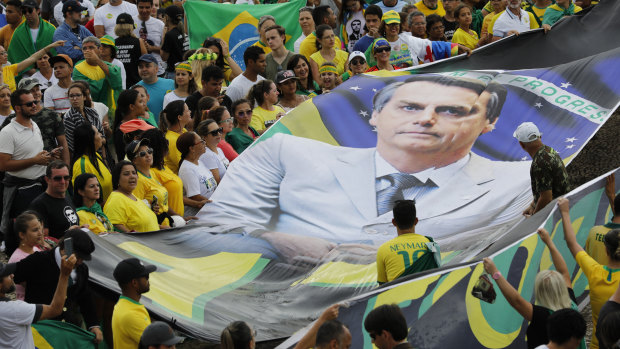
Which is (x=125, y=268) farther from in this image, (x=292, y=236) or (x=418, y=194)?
(x=418, y=194)

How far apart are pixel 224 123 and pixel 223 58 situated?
7.86 ft

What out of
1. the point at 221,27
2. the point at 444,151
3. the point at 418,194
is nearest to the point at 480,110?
the point at 444,151

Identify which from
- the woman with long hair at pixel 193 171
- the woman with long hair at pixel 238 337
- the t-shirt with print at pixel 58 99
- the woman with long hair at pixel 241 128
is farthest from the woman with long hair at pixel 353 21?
the woman with long hair at pixel 238 337

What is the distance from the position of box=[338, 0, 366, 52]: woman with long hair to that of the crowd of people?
0.8 inches

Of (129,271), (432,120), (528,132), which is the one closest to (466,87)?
(432,120)

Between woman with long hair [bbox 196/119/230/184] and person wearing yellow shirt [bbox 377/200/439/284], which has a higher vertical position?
person wearing yellow shirt [bbox 377/200/439/284]

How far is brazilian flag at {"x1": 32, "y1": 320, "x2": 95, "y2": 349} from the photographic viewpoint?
6367 mm

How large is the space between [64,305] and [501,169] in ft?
13.0

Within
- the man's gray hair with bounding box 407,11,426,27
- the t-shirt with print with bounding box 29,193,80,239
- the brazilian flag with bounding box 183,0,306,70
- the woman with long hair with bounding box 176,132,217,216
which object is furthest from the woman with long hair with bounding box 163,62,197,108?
the t-shirt with print with bounding box 29,193,80,239

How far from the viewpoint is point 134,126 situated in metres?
9.39

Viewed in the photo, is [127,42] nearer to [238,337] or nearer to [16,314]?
[16,314]

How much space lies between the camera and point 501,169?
28.0 ft

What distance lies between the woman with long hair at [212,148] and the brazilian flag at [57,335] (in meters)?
3.18

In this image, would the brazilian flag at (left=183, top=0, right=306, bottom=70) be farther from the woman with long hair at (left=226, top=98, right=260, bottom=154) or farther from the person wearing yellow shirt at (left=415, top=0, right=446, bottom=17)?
the woman with long hair at (left=226, top=98, right=260, bottom=154)
